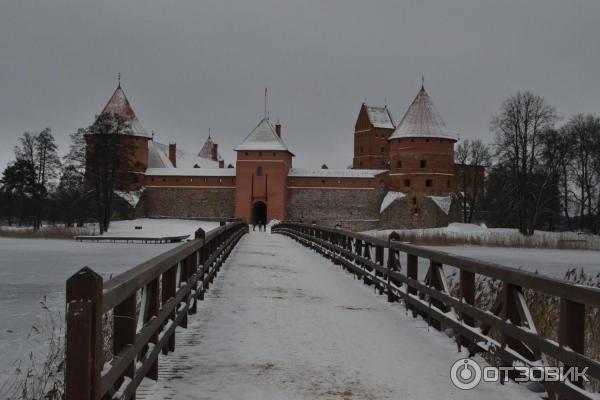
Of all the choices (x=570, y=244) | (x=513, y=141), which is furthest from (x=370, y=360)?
(x=513, y=141)

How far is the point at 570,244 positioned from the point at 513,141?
1156cm

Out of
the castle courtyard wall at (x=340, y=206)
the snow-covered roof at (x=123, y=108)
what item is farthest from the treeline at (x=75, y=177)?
the castle courtyard wall at (x=340, y=206)

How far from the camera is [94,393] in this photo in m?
2.47

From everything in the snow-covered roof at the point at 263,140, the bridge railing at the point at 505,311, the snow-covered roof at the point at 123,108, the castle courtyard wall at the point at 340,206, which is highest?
the snow-covered roof at the point at 123,108

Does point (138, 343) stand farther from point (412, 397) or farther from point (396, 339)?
point (396, 339)

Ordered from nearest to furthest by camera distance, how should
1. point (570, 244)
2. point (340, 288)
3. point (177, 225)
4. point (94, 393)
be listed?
1. point (94, 393)
2. point (340, 288)
3. point (570, 244)
4. point (177, 225)

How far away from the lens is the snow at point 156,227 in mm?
43359

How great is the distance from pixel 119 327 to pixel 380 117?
231 ft

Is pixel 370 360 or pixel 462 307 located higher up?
pixel 462 307

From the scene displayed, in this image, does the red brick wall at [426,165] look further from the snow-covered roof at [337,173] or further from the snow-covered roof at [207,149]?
the snow-covered roof at [207,149]

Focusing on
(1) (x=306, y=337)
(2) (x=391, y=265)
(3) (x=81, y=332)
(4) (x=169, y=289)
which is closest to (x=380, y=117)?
(2) (x=391, y=265)

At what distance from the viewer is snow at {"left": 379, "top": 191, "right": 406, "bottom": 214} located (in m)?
51.8

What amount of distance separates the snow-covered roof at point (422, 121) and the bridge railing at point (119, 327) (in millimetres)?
47928

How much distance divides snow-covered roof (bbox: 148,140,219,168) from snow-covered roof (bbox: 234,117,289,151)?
1029 centimetres
